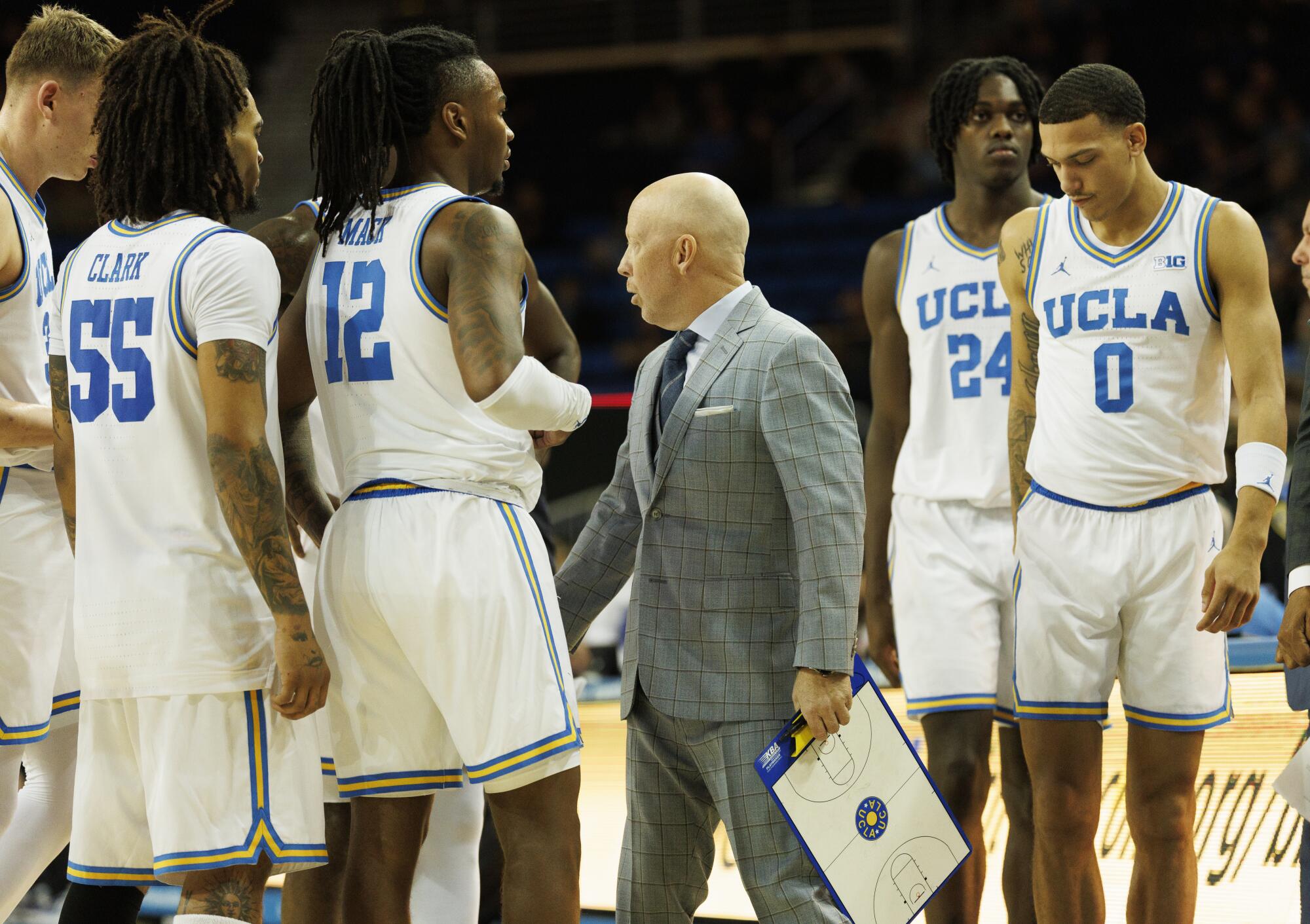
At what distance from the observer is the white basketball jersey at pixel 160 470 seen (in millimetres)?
2842

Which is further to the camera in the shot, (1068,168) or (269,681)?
(1068,168)

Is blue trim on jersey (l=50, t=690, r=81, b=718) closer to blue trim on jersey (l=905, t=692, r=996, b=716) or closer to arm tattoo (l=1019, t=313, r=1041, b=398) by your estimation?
blue trim on jersey (l=905, t=692, r=996, b=716)

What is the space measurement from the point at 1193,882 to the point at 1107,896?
80cm

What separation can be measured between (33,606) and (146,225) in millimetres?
1035

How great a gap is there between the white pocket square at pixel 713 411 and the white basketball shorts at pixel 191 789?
101cm

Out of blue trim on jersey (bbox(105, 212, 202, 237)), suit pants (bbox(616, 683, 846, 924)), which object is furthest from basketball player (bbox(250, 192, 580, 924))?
suit pants (bbox(616, 683, 846, 924))

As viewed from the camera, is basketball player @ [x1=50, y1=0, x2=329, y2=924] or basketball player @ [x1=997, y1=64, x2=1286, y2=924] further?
basketball player @ [x1=997, y1=64, x2=1286, y2=924]

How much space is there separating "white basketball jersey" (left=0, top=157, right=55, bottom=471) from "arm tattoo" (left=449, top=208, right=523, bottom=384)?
3.94ft

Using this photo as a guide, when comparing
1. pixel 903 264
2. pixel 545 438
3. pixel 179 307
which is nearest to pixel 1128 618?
pixel 903 264

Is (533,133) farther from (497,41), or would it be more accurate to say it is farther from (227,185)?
(227,185)

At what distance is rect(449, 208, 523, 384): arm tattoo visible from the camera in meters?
2.89

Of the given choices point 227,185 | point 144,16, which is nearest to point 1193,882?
point 227,185

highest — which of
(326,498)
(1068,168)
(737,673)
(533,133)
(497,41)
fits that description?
(497,41)

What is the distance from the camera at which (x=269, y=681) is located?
289 centimetres
